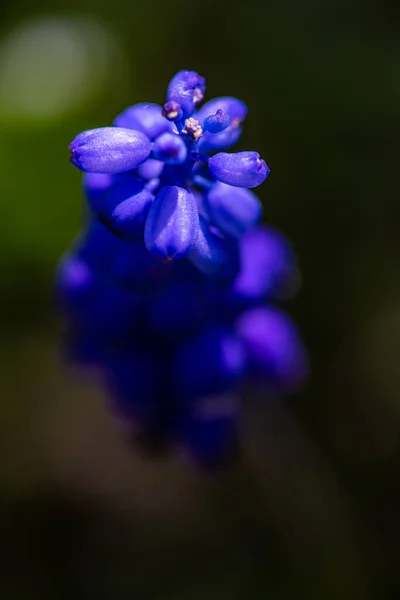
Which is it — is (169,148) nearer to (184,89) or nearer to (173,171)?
(173,171)

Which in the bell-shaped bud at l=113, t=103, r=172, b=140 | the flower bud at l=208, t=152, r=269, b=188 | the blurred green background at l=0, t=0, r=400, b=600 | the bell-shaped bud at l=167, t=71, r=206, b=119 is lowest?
the blurred green background at l=0, t=0, r=400, b=600

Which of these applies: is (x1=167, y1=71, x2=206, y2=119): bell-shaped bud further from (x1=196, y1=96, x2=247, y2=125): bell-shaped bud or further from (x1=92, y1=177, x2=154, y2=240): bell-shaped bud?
(x1=92, y1=177, x2=154, y2=240): bell-shaped bud

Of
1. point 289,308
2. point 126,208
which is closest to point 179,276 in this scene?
point 126,208

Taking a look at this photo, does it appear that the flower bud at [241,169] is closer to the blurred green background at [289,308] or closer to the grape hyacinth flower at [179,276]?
the grape hyacinth flower at [179,276]

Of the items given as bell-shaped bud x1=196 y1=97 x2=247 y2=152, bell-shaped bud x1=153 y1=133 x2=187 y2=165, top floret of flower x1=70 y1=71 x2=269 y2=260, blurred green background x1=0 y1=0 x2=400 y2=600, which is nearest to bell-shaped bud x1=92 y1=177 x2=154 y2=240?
top floret of flower x1=70 y1=71 x2=269 y2=260

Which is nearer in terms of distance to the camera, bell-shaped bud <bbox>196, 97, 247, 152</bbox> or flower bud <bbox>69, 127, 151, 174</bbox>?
flower bud <bbox>69, 127, 151, 174</bbox>

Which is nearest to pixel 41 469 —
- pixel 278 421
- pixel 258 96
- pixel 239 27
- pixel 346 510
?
pixel 278 421

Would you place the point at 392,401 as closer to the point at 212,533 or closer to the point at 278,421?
the point at 278,421
